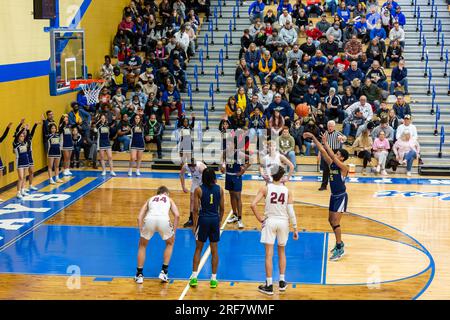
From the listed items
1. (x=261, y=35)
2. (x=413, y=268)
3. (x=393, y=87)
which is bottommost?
(x=413, y=268)

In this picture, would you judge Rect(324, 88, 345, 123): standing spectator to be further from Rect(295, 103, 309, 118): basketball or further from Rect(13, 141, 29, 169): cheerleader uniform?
Rect(13, 141, 29, 169): cheerleader uniform

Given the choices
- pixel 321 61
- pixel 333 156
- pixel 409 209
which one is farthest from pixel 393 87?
pixel 333 156

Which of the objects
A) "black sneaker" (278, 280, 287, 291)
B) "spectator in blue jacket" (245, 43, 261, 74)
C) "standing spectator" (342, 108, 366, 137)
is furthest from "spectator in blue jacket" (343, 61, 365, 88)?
"black sneaker" (278, 280, 287, 291)

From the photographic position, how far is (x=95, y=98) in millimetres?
23969

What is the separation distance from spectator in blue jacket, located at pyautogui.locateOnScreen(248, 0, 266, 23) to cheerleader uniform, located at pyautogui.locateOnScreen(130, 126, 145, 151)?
8336 mm

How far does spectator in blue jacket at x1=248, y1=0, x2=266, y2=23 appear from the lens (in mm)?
28477

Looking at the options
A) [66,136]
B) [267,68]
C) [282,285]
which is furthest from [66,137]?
[282,285]

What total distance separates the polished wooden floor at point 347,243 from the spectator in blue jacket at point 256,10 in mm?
9330

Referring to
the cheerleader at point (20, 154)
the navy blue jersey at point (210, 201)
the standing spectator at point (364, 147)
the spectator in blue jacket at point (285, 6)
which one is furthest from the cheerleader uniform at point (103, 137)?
the navy blue jersey at point (210, 201)

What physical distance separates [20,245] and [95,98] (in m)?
9.50

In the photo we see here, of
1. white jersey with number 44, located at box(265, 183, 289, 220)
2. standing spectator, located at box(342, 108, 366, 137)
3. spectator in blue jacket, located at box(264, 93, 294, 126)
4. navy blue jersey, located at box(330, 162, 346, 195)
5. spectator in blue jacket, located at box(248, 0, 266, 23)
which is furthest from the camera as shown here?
spectator in blue jacket, located at box(248, 0, 266, 23)

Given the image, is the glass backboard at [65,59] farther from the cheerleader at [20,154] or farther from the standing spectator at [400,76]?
the standing spectator at [400,76]

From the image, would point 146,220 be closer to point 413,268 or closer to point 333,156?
point 333,156

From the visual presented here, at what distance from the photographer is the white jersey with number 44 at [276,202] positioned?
12078 mm
